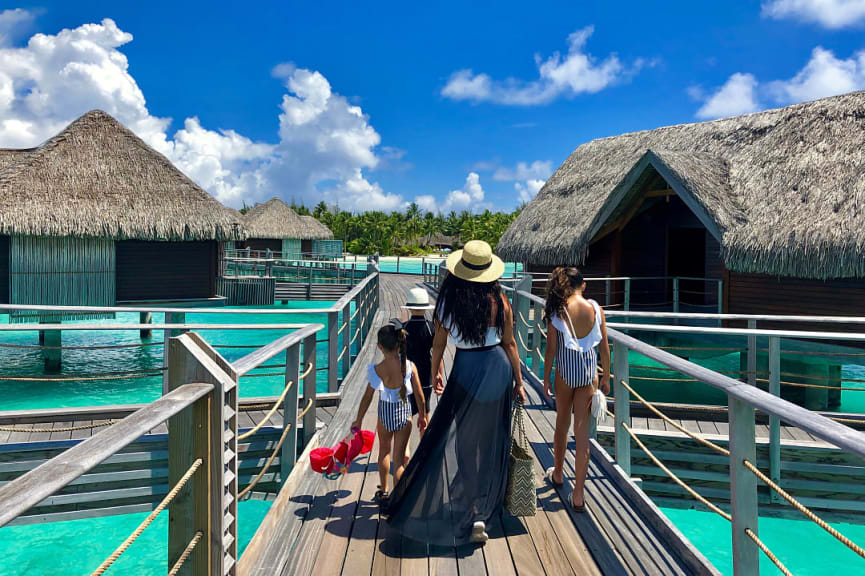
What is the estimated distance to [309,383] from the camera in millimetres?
4188

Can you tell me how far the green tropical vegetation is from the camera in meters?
66.7

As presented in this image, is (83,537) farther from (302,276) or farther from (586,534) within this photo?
(302,276)

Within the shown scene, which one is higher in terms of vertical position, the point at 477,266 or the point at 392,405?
the point at 477,266

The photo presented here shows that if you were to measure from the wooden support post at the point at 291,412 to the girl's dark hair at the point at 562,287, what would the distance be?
159cm

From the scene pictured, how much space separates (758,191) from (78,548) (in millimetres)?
13638

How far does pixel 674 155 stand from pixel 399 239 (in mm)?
57473

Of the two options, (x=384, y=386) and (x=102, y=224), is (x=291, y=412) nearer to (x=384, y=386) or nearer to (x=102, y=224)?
(x=384, y=386)

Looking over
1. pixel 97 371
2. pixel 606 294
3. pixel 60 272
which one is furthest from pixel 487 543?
pixel 60 272

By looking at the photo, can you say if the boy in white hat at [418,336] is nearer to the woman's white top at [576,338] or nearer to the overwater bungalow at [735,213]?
the woman's white top at [576,338]

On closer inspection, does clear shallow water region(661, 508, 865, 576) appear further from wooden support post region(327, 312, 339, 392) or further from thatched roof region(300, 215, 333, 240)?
thatched roof region(300, 215, 333, 240)

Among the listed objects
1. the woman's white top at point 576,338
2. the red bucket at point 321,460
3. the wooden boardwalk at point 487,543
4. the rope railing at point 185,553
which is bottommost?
the wooden boardwalk at point 487,543

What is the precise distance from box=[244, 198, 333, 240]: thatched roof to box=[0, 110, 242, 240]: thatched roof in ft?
66.6

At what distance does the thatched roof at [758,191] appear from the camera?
420 inches

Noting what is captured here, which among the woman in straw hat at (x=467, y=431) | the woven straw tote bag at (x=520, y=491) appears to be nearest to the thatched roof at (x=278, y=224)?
the woman in straw hat at (x=467, y=431)
